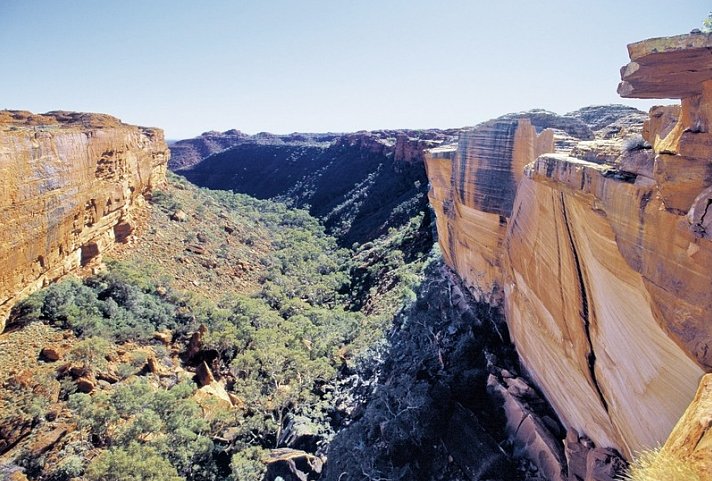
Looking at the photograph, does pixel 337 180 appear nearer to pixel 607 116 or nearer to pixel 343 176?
pixel 343 176

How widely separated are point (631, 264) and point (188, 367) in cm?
1753

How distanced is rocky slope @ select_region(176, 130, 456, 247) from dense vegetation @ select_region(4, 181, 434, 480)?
62.9 ft

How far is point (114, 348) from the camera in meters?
16.2

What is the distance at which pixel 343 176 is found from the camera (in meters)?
71.9

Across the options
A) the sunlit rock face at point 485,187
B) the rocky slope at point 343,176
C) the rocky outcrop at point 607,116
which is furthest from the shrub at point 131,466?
the rocky slope at point 343,176

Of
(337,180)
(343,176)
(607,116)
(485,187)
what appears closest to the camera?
(607,116)

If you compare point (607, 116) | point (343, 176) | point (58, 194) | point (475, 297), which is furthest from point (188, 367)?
point (343, 176)

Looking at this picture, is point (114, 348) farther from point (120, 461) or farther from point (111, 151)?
point (111, 151)

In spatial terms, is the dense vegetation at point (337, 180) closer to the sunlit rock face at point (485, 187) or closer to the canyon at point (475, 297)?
the canyon at point (475, 297)

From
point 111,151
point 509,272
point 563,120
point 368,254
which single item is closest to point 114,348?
point 111,151

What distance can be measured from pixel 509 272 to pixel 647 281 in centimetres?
673

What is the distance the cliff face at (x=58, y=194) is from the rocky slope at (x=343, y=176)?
23.8 metres

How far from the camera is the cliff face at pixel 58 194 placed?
14539mm

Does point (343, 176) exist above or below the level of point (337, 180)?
above
